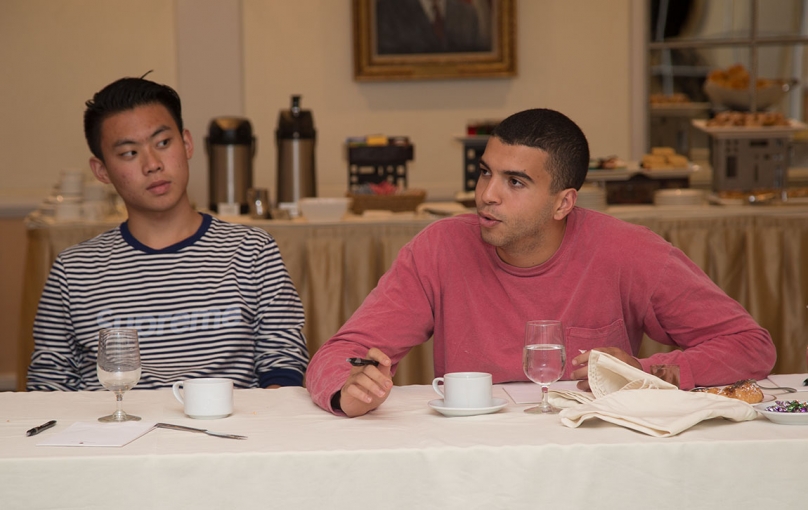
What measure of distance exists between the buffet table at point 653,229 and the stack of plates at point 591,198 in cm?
16

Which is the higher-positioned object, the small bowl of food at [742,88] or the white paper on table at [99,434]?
the small bowl of food at [742,88]

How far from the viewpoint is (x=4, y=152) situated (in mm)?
5312

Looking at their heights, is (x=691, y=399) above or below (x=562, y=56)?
below

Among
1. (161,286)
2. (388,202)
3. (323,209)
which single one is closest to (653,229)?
(388,202)

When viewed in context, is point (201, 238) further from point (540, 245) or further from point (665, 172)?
point (665, 172)

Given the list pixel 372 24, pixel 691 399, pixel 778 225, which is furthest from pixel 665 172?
pixel 691 399

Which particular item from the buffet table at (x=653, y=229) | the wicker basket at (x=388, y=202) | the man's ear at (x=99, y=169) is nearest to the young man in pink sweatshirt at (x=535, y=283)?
the man's ear at (x=99, y=169)

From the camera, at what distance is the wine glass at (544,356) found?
58.7 inches

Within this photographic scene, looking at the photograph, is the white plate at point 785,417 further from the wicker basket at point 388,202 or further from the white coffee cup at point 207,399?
the wicker basket at point 388,202

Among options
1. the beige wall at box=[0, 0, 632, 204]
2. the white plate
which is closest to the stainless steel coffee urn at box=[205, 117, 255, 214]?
the beige wall at box=[0, 0, 632, 204]

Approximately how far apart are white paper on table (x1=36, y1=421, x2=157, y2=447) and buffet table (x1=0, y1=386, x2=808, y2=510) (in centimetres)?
2

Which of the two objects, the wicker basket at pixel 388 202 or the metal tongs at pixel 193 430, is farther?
the wicker basket at pixel 388 202

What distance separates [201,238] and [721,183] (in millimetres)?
2482

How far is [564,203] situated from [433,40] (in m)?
3.46
